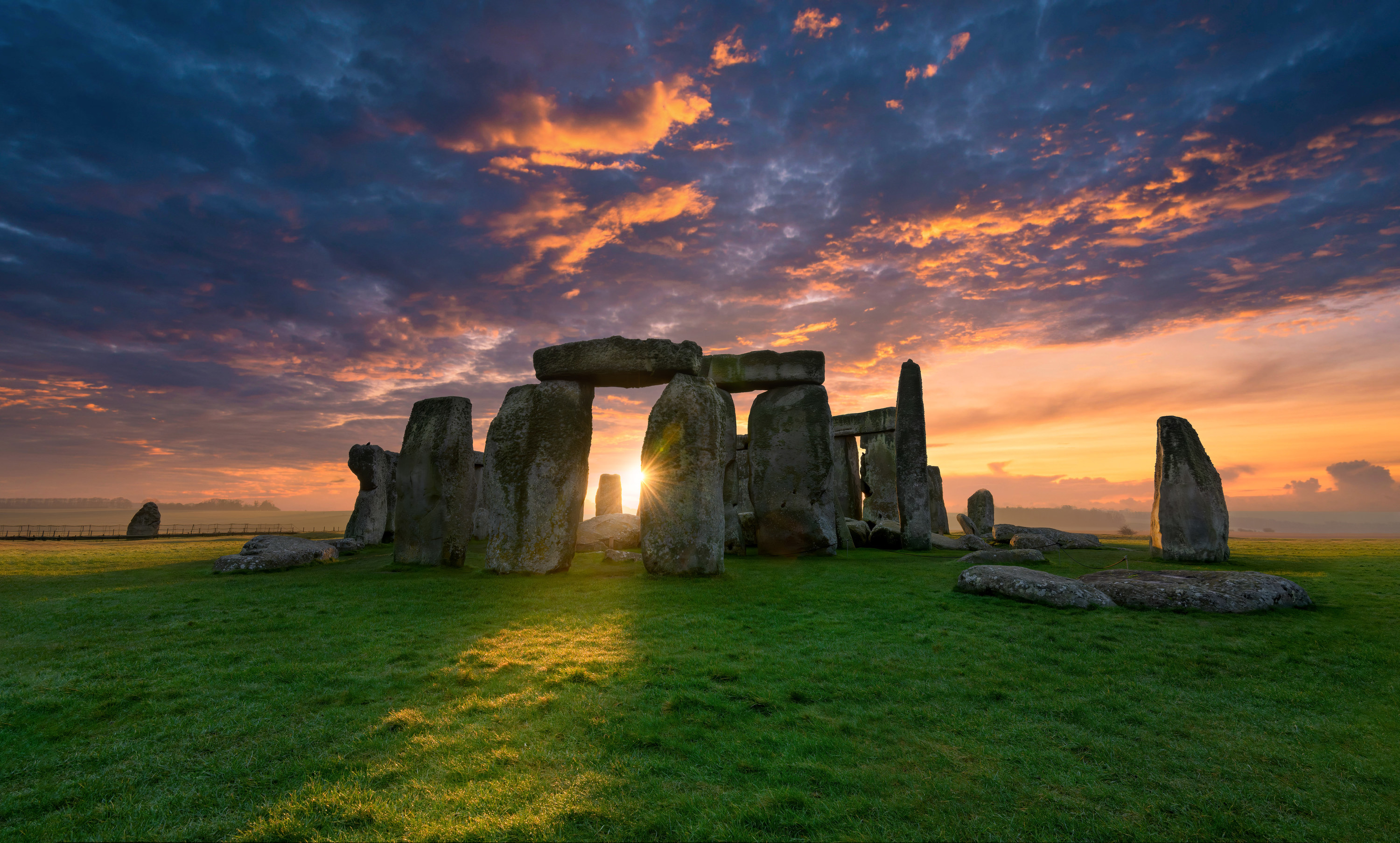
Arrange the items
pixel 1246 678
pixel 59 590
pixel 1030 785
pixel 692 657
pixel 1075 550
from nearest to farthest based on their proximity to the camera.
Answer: pixel 1030 785, pixel 1246 678, pixel 692 657, pixel 59 590, pixel 1075 550

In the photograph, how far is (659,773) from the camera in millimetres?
2752

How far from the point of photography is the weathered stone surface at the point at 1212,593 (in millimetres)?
6121

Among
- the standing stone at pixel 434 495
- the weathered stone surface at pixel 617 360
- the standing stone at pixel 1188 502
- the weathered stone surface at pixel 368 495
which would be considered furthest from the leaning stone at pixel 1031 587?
the weathered stone surface at pixel 368 495

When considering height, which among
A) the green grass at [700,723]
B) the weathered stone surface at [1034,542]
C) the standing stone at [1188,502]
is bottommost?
the green grass at [700,723]

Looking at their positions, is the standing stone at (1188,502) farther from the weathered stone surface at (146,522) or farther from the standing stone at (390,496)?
the weathered stone surface at (146,522)

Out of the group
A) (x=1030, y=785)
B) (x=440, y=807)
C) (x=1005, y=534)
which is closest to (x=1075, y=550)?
(x=1005, y=534)

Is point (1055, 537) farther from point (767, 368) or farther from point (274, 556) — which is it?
point (274, 556)

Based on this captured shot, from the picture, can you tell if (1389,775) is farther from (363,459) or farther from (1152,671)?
(363,459)

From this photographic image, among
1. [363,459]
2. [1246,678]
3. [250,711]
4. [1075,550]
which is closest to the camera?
[250,711]

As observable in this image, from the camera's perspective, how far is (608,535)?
14430mm

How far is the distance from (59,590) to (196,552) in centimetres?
705

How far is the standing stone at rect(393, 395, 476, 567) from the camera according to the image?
10.6 meters

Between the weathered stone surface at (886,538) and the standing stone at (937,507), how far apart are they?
17.8ft

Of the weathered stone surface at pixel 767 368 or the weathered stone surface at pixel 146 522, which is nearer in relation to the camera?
the weathered stone surface at pixel 767 368
